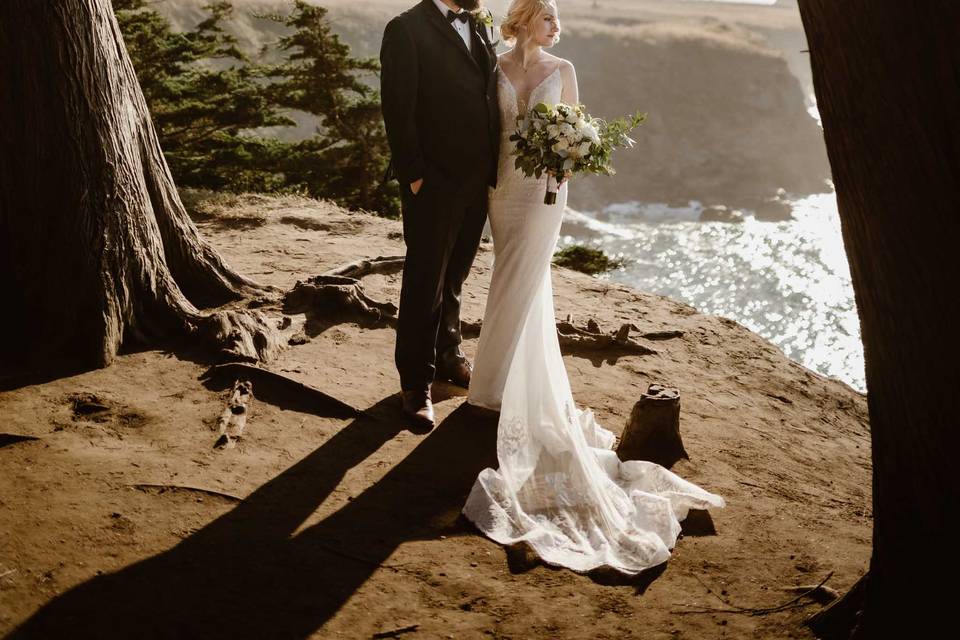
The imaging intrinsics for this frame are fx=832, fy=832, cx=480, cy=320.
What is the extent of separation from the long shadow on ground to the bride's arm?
2.38 meters

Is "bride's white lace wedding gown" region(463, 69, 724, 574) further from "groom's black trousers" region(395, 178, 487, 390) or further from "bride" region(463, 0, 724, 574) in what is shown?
"groom's black trousers" region(395, 178, 487, 390)

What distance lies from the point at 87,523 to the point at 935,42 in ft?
13.5

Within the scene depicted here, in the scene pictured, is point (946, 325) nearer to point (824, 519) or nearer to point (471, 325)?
point (824, 519)

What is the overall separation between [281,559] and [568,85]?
11.5 ft

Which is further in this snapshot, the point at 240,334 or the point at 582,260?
the point at 582,260

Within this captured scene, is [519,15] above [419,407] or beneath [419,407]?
above

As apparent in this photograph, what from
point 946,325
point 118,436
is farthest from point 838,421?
point 118,436

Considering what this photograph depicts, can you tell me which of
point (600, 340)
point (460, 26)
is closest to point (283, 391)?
point (460, 26)

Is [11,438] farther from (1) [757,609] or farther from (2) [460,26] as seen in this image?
(1) [757,609]

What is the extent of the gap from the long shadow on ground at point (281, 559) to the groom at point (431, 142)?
70 cm

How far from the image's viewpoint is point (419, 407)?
5.71m

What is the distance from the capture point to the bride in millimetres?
4473

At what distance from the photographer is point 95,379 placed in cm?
570

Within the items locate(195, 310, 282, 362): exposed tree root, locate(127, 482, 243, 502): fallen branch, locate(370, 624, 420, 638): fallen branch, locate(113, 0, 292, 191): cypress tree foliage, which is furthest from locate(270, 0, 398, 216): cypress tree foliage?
locate(370, 624, 420, 638): fallen branch
